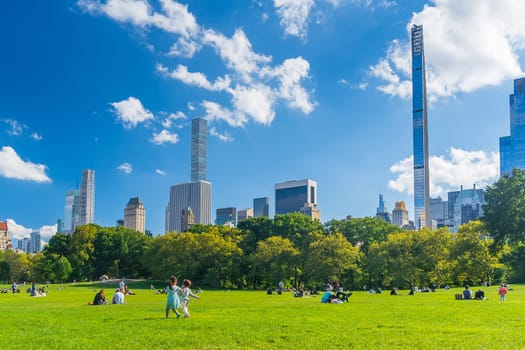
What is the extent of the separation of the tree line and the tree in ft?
0.33

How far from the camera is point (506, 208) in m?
53.8

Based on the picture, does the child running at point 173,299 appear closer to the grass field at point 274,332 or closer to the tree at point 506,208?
the grass field at point 274,332

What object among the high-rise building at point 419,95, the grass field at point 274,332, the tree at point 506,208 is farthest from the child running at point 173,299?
the high-rise building at point 419,95

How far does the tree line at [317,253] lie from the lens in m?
65.5

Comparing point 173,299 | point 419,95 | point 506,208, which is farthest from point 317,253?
point 419,95

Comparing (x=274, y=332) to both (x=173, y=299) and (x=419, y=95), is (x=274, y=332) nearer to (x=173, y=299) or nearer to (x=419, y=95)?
(x=173, y=299)

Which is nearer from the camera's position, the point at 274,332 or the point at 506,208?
the point at 274,332

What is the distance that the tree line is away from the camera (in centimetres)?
6550

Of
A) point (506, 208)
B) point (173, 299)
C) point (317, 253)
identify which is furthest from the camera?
point (317, 253)

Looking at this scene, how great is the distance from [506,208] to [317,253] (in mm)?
24785

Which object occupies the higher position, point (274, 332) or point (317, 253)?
point (317, 253)

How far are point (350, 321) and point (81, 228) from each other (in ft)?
306

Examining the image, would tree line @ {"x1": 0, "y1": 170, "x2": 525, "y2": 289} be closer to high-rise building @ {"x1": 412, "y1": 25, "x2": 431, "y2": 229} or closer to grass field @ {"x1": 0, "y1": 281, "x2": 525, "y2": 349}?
grass field @ {"x1": 0, "y1": 281, "x2": 525, "y2": 349}

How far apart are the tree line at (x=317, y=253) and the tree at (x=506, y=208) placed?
0.10m
